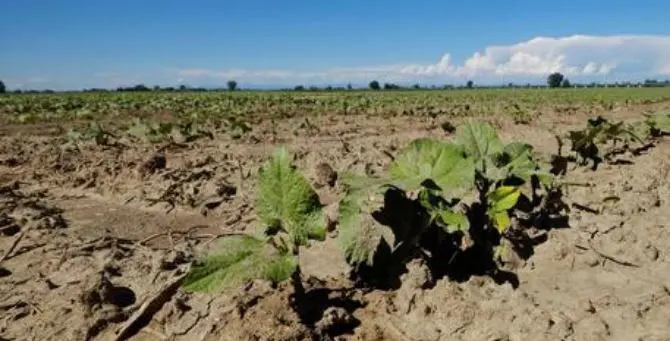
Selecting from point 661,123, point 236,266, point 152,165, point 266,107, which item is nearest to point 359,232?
point 236,266

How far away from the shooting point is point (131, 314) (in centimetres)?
225

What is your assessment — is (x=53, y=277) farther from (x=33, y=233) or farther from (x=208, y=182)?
(x=208, y=182)

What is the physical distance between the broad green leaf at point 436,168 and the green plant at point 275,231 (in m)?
0.33

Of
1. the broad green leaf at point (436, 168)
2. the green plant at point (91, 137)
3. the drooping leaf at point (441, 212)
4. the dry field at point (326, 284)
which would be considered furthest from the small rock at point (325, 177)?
the green plant at point (91, 137)

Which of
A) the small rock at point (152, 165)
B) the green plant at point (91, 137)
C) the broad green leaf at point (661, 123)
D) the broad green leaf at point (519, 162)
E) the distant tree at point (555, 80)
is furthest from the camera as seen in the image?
the distant tree at point (555, 80)

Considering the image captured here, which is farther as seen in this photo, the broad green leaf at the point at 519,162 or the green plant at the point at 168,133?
the green plant at the point at 168,133

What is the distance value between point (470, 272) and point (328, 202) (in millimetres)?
1754

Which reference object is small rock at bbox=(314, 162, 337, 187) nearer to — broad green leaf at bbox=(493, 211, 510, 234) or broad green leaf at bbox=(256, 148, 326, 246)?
broad green leaf at bbox=(493, 211, 510, 234)

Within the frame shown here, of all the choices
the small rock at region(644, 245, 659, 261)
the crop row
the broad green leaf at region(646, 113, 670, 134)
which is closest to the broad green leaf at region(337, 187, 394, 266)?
the small rock at region(644, 245, 659, 261)

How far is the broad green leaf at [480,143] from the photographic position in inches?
104

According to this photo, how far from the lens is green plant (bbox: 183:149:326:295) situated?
6.35 feet

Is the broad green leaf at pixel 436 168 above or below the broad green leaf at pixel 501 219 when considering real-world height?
above

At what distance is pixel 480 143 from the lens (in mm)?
2727

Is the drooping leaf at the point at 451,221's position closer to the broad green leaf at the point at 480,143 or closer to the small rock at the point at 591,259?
the broad green leaf at the point at 480,143
